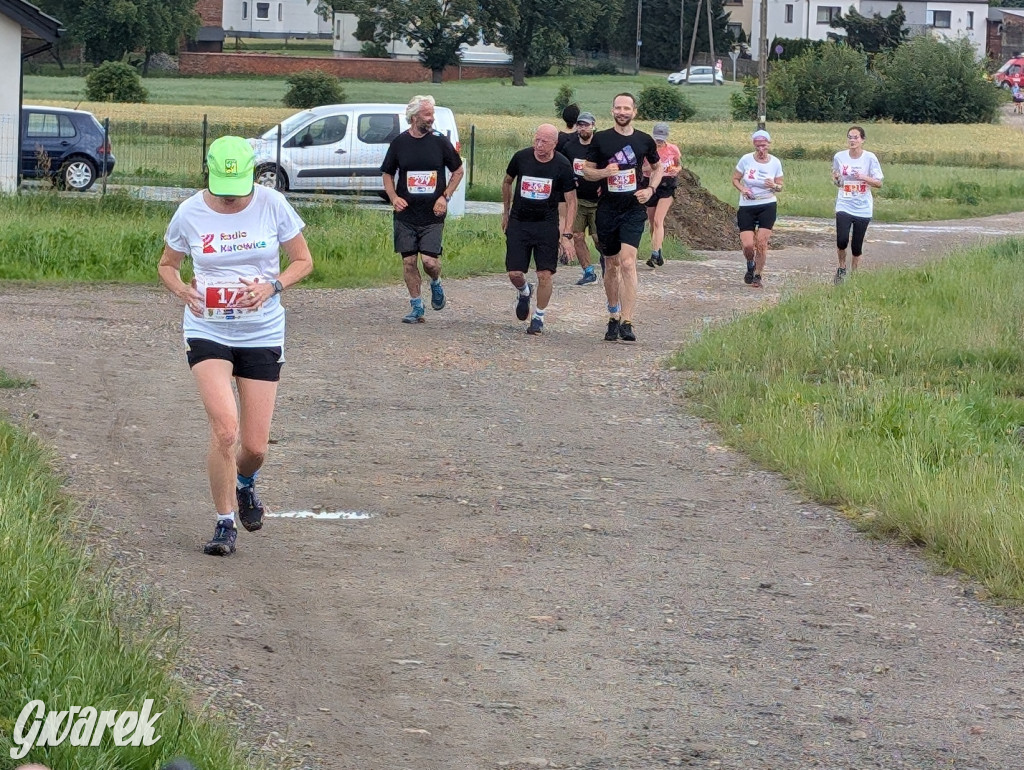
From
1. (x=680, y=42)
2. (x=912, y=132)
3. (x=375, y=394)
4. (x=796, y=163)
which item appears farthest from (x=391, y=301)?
(x=680, y=42)

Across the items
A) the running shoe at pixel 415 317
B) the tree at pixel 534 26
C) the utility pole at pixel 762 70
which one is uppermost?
the tree at pixel 534 26

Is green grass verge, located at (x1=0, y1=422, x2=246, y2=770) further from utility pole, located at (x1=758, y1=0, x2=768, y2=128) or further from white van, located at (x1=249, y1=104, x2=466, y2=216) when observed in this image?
utility pole, located at (x1=758, y1=0, x2=768, y2=128)

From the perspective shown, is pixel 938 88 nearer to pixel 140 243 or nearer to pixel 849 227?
pixel 849 227

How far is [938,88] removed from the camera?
75.9 m

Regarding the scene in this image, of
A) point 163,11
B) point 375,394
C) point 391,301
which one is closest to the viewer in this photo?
point 375,394

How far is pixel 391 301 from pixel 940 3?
121 metres

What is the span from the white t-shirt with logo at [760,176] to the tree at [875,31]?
302 ft

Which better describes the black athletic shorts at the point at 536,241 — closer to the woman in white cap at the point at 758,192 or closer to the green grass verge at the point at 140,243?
the green grass verge at the point at 140,243

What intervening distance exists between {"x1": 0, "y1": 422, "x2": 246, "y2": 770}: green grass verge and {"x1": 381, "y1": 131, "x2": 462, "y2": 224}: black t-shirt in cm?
813

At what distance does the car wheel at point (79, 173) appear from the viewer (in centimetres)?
2838

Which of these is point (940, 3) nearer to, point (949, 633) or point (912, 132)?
point (912, 132)

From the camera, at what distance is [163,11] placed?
9406 centimetres

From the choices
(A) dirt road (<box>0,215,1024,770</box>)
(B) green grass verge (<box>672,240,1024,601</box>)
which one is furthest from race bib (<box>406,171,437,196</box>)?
(B) green grass verge (<box>672,240,1024,601</box>)

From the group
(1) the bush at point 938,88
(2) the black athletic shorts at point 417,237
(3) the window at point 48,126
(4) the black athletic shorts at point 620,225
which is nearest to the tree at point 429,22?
(1) the bush at point 938,88
